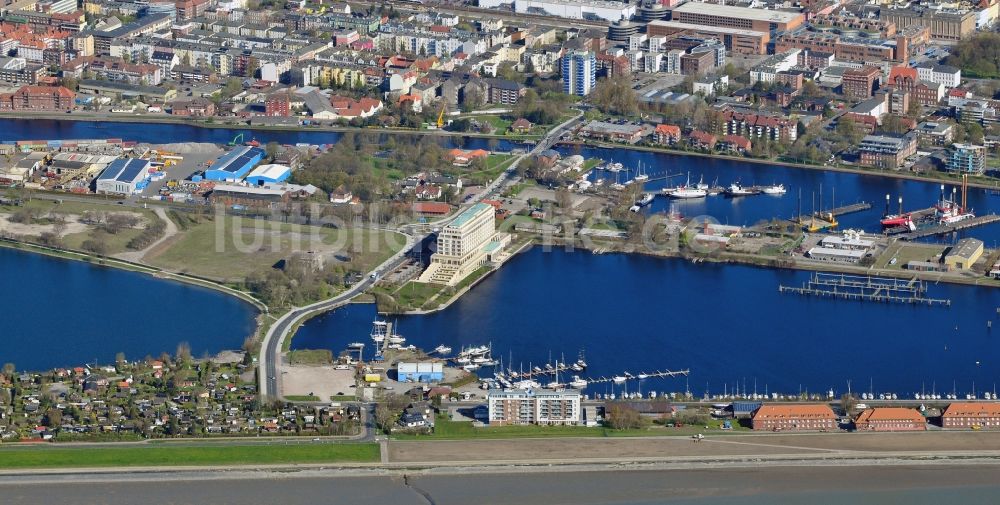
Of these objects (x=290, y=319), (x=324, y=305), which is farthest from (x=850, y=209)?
(x=290, y=319)

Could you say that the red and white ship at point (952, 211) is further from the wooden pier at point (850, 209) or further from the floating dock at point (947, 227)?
the wooden pier at point (850, 209)

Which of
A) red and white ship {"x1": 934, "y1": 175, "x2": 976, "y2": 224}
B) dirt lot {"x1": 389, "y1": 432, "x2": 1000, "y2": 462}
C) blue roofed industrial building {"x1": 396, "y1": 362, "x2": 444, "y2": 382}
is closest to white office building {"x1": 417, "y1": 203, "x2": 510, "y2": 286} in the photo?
blue roofed industrial building {"x1": 396, "y1": 362, "x2": 444, "y2": 382}

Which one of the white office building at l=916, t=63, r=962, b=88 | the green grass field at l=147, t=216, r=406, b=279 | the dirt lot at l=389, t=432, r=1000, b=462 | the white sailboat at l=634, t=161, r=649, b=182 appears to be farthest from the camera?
the white office building at l=916, t=63, r=962, b=88

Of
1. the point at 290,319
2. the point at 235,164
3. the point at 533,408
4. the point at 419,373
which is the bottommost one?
the point at 533,408

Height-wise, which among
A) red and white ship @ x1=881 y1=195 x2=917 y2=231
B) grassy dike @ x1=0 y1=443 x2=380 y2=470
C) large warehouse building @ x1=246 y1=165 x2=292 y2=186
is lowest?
grassy dike @ x1=0 y1=443 x2=380 y2=470

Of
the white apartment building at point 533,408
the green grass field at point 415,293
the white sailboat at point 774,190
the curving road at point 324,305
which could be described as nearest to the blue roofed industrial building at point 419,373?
the white apartment building at point 533,408

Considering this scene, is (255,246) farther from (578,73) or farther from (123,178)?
Answer: (578,73)

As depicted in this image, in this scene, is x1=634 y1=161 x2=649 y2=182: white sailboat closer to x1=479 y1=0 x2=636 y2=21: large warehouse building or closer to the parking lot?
the parking lot
